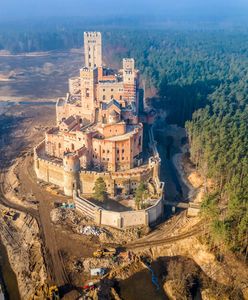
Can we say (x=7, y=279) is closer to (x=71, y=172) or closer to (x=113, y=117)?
(x=71, y=172)

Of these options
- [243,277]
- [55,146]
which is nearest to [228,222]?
[243,277]

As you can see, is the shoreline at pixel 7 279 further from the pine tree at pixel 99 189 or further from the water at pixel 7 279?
the pine tree at pixel 99 189

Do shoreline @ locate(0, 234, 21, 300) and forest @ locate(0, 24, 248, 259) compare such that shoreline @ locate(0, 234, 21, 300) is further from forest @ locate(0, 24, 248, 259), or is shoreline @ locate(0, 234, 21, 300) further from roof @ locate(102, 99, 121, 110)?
roof @ locate(102, 99, 121, 110)

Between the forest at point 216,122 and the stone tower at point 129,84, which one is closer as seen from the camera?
the forest at point 216,122

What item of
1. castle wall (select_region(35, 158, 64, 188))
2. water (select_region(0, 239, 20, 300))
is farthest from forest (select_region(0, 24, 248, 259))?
water (select_region(0, 239, 20, 300))

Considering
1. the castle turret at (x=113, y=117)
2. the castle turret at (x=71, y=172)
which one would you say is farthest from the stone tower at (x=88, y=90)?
the castle turret at (x=71, y=172)

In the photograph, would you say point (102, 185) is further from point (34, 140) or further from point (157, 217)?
point (34, 140)
